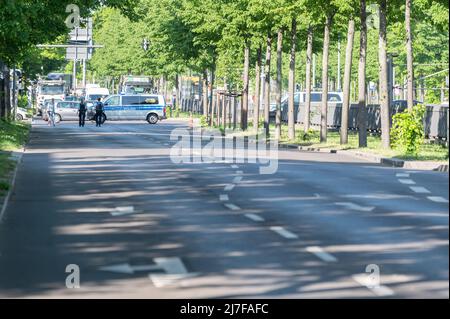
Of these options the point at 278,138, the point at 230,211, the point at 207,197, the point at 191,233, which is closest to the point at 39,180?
the point at 207,197

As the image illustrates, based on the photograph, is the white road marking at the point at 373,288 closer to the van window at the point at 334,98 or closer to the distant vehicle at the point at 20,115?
the van window at the point at 334,98

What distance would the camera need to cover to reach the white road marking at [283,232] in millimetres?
16219

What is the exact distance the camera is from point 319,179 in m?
27.9

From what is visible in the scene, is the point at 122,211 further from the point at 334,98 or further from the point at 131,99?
the point at 131,99

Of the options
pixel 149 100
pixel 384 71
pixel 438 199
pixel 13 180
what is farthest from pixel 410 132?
pixel 149 100

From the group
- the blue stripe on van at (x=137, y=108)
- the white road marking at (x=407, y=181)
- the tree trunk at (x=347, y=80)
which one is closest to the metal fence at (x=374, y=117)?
the tree trunk at (x=347, y=80)

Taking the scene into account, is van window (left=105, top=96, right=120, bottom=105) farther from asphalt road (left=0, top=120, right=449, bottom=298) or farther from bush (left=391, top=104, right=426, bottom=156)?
asphalt road (left=0, top=120, right=449, bottom=298)

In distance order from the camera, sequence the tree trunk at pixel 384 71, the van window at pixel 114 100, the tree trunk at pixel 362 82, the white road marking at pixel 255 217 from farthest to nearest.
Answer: the van window at pixel 114 100
the tree trunk at pixel 362 82
the tree trunk at pixel 384 71
the white road marking at pixel 255 217

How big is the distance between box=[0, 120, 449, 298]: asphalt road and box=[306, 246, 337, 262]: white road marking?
1 centimetres

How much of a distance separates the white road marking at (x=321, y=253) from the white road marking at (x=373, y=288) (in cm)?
139

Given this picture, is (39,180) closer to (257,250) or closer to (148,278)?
(257,250)

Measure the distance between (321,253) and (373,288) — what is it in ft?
9.40

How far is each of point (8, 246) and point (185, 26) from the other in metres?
61.6

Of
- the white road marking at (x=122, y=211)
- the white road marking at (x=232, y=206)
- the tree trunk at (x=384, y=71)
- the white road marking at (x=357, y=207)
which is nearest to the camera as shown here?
the white road marking at (x=122, y=211)
